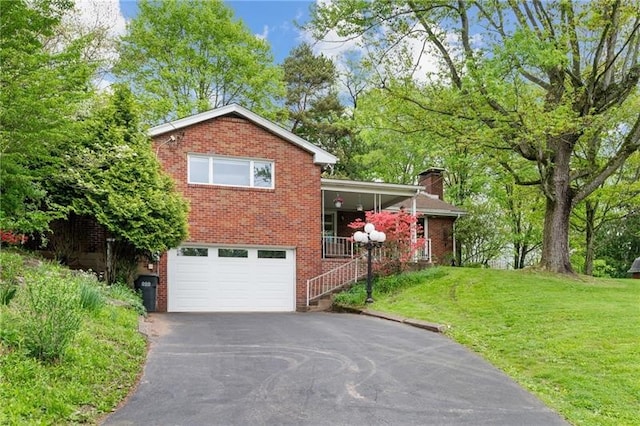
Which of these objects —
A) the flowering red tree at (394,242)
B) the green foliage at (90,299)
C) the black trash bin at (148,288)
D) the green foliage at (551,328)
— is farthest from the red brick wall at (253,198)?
the green foliage at (90,299)

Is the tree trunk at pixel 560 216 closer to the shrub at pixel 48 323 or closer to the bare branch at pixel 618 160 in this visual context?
the bare branch at pixel 618 160

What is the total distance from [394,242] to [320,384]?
425 inches

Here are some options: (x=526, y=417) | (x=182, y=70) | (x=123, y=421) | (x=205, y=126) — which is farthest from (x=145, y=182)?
(x=182, y=70)

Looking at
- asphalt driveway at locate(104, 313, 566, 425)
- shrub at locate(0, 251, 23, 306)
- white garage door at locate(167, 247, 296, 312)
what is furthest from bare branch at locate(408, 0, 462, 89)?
shrub at locate(0, 251, 23, 306)

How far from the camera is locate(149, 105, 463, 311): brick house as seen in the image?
1559cm

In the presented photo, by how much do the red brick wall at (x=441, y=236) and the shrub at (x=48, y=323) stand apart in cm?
1910

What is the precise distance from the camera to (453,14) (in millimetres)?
15547

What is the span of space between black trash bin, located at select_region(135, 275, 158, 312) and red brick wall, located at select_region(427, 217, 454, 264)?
13.2 meters

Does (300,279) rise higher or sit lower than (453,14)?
lower

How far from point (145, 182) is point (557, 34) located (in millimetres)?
12069

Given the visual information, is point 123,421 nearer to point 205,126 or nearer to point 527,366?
point 527,366

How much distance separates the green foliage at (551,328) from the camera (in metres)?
6.25

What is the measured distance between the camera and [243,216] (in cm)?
1614

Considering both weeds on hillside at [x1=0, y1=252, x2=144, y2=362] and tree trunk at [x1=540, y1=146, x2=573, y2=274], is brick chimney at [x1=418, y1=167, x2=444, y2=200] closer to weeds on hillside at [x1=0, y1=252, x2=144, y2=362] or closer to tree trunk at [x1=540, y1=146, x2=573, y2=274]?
tree trunk at [x1=540, y1=146, x2=573, y2=274]
